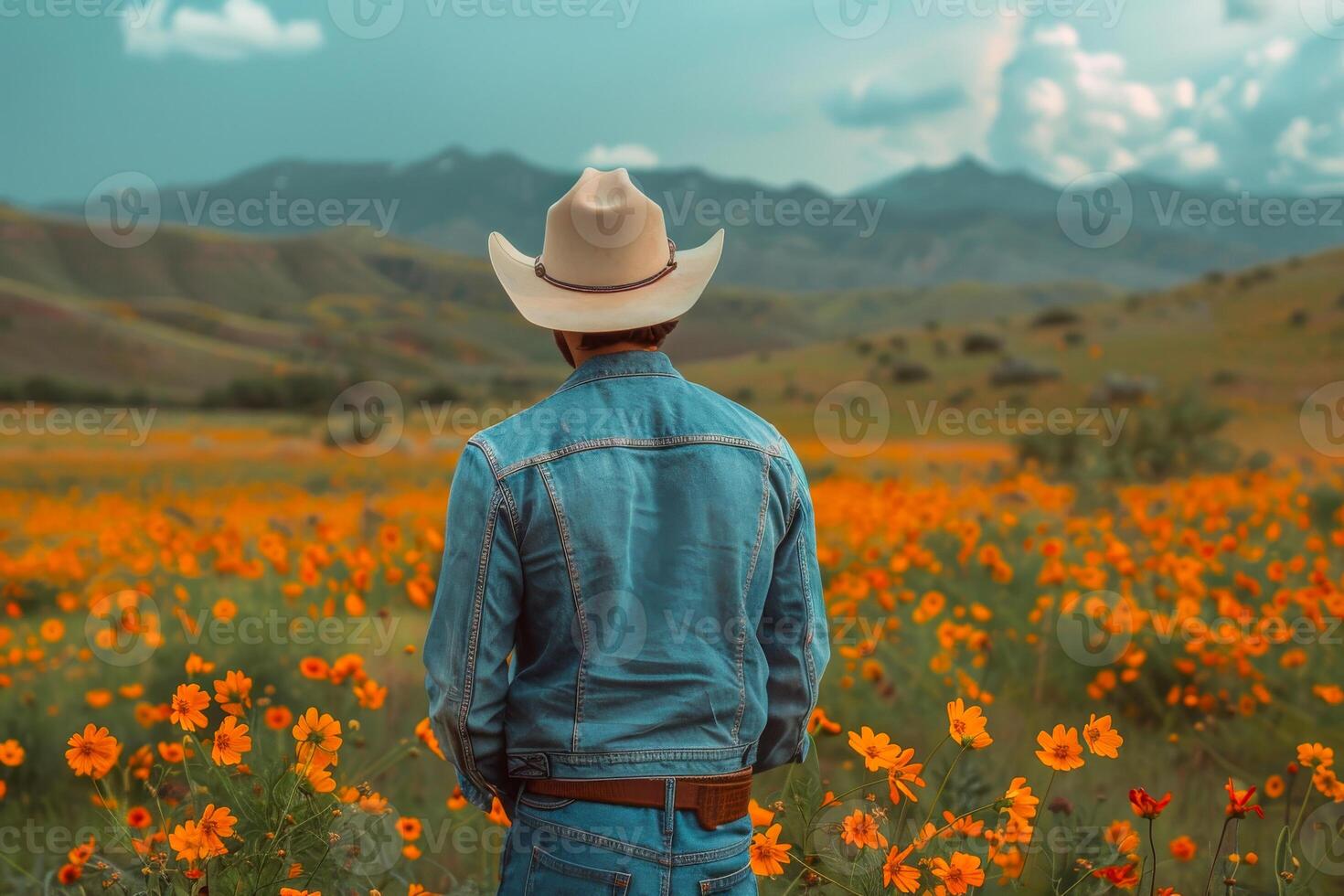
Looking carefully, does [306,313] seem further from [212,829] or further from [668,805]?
[668,805]

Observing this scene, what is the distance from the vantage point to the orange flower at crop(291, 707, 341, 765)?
2.19 metres

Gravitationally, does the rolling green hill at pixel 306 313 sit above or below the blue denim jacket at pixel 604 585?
above

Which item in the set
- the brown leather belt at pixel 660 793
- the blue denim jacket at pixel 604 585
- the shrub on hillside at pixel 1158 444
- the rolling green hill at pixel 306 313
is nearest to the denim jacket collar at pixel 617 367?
the blue denim jacket at pixel 604 585

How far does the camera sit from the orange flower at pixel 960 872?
2078 millimetres

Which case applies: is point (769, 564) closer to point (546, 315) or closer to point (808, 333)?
point (546, 315)

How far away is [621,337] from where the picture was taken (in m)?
2.00

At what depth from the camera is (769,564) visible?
200cm

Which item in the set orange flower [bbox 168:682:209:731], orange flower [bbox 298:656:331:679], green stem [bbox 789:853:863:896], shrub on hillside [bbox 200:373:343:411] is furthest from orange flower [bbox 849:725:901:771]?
shrub on hillside [bbox 200:373:343:411]

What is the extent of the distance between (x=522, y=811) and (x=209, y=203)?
554cm

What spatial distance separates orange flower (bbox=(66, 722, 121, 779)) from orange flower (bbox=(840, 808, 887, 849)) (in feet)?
5.24

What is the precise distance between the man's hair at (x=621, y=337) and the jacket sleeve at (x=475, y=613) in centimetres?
32

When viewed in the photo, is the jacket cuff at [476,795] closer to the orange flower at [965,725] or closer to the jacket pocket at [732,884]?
the jacket pocket at [732,884]

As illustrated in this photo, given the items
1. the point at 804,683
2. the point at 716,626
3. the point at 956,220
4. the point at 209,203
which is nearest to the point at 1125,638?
the point at 804,683

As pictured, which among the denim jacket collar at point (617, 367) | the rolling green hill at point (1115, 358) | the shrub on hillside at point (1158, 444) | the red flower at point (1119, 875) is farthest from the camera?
the rolling green hill at point (1115, 358)
